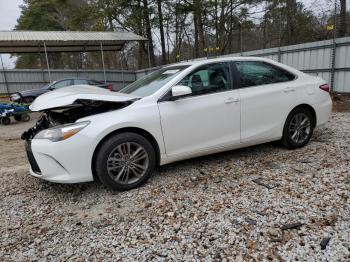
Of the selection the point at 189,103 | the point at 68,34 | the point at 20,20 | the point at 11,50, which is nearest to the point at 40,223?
the point at 189,103

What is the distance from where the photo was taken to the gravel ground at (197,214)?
240 cm

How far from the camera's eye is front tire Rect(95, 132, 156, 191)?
10.8 ft

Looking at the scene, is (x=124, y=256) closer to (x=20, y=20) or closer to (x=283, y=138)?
(x=283, y=138)

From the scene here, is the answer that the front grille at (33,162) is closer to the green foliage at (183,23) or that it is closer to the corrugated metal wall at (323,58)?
the corrugated metal wall at (323,58)

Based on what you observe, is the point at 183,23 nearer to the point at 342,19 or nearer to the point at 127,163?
the point at 342,19

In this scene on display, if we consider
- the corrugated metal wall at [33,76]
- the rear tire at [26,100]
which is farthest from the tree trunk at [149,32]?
the rear tire at [26,100]

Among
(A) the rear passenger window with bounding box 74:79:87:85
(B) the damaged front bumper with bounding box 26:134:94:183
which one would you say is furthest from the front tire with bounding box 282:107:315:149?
(A) the rear passenger window with bounding box 74:79:87:85

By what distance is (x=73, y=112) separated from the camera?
3756mm

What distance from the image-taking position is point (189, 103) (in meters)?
3.72

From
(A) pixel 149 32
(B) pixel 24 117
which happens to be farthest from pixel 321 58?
(A) pixel 149 32

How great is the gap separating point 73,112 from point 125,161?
100 cm

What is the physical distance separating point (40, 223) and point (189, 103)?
2.16m

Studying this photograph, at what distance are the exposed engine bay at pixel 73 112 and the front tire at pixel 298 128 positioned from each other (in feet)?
8.22

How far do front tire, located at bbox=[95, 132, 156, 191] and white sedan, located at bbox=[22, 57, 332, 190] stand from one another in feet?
0.04
